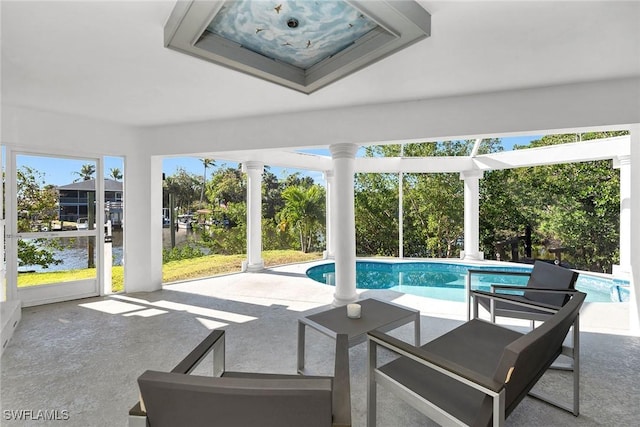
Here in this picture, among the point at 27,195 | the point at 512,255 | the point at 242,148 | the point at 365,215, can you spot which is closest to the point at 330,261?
the point at 365,215

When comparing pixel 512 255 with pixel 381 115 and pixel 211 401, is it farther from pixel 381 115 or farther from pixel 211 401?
pixel 211 401

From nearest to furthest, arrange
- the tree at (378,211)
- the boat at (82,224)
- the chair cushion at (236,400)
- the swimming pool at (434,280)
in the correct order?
1. the chair cushion at (236,400)
2. the boat at (82,224)
3. the swimming pool at (434,280)
4. the tree at (378,211)

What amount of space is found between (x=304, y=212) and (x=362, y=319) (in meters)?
7.44

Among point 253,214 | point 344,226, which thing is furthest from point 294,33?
point 253,214

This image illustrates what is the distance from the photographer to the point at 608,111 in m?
3.24

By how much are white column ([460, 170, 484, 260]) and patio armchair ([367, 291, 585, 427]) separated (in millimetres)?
7056

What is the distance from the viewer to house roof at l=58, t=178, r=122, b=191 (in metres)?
4.83

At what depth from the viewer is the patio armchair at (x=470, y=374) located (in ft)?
4.71

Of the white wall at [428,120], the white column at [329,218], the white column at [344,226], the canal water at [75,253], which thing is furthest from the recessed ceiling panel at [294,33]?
the white column at [329,218]

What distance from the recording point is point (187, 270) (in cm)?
852

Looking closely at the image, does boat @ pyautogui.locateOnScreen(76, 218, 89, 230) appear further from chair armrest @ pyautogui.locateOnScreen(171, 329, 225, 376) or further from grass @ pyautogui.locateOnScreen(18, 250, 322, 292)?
chair armrest @ pyautogui.locateOnScreen(171, 329, 225, 376)

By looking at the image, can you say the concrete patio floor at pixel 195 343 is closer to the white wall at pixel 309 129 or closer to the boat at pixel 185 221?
the white wall at pixel 309 129

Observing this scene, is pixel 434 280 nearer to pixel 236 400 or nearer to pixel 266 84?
pixel 266 84

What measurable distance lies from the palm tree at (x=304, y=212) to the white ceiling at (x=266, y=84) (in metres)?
5.77
